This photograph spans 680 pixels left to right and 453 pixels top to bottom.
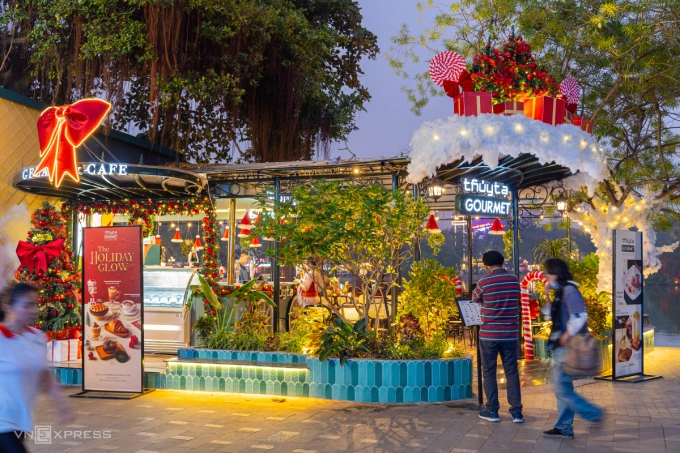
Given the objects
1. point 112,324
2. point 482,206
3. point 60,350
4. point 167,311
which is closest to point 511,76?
point 482,206

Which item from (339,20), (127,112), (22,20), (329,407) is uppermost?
(339,20)

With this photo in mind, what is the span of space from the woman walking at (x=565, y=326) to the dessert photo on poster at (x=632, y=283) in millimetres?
4046

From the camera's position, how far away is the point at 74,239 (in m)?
13.0

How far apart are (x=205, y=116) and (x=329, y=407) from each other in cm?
1121

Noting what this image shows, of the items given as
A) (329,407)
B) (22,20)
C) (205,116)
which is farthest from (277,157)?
(329,407)

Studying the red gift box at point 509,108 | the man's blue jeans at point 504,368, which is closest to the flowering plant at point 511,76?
the red gift box at point 509,108

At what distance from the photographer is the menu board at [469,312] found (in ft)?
27.2

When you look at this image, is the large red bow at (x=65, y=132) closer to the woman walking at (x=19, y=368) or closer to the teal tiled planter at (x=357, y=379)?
the teal tiled planter at (x=357, y=379)

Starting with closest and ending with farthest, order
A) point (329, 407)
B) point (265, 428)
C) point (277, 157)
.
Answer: point (265, 428) < point (329, 407) < point (277, 157)

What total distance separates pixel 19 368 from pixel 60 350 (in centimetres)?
721

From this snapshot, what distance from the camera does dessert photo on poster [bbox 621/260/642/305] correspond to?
1031cm

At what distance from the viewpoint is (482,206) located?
1118 centimetres

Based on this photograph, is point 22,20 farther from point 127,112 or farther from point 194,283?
point 194,283

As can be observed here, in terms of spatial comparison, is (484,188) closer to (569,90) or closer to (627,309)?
(569,90)
